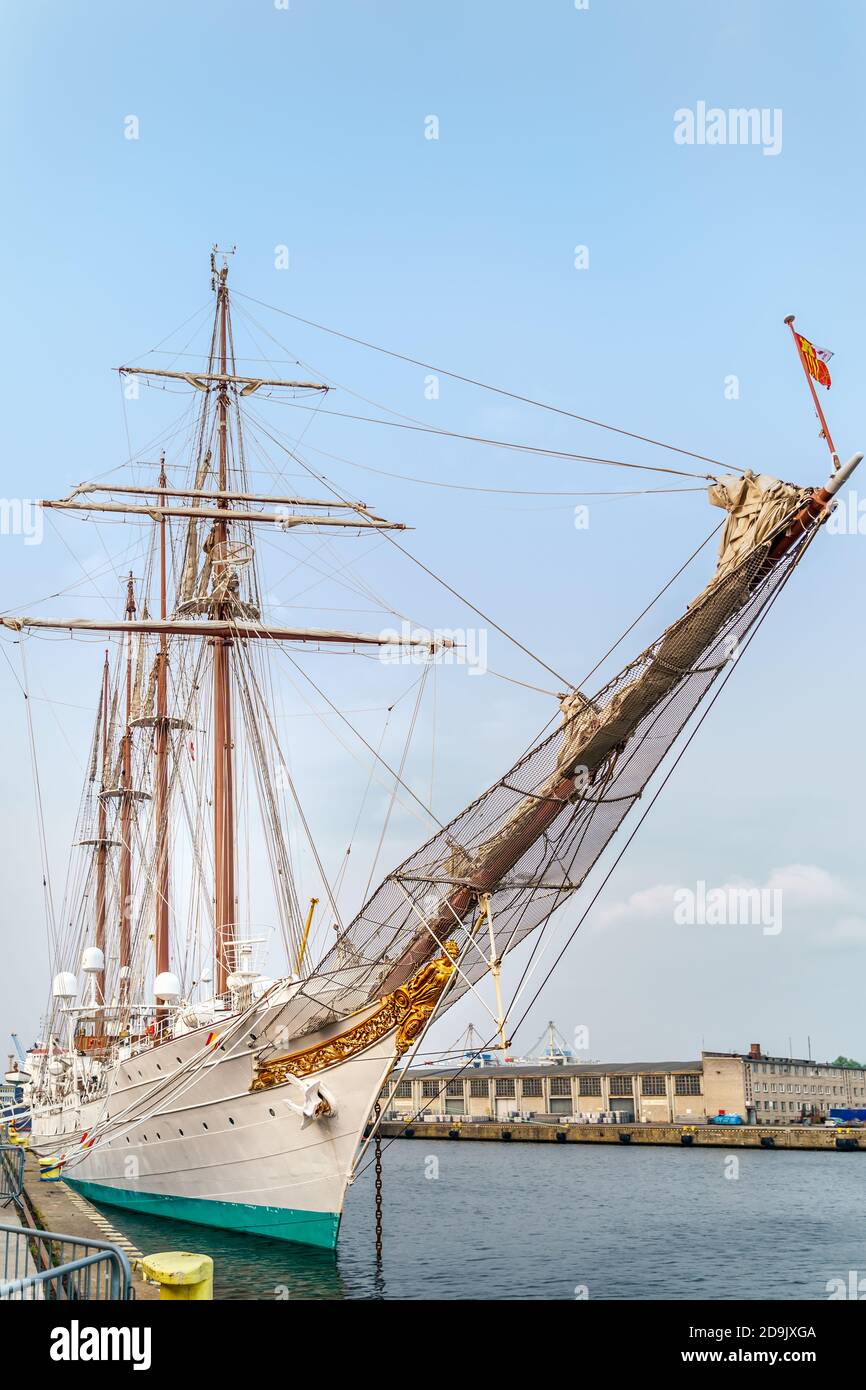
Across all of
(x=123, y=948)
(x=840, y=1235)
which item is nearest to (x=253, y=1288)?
(x=840, y=1235)

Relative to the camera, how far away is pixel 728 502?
1748 cm

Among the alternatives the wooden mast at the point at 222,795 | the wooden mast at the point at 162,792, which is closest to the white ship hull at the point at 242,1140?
the wooden mast at the point at 222,795

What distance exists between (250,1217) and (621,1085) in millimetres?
77300

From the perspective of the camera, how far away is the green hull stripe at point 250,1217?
24000mm

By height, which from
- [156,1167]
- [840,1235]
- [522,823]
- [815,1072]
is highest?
[522,823]

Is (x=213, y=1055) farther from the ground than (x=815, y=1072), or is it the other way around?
(x=213, y=1055)

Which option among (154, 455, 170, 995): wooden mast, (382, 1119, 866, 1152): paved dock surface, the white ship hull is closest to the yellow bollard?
the white ship hull

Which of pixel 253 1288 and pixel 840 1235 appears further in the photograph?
pixel 840 1235

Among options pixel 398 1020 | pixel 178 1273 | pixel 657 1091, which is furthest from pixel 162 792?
pixel 657 1091

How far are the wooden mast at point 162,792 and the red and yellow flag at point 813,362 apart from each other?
80.8 feet
